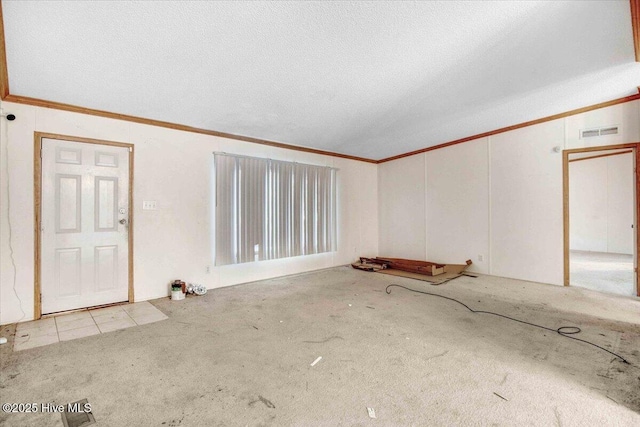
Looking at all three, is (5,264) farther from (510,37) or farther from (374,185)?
(374,185)

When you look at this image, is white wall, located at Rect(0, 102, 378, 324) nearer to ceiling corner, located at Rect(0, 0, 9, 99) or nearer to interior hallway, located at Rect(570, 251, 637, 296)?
ceiling corner, located at Rect(0, 0, 9, 99)

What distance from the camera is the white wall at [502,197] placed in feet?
13.8

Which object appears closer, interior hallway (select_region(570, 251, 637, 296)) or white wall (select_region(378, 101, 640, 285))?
interior hallway (select_region(570, 251, 637, 296))

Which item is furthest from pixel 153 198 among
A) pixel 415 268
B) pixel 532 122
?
pixel 532 122

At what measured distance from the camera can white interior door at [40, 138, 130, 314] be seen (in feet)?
10.4

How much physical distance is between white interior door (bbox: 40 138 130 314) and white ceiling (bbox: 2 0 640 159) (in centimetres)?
70

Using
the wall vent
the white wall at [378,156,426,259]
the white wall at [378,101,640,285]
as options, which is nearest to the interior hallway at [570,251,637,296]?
the white wall at [378,101,640,285]

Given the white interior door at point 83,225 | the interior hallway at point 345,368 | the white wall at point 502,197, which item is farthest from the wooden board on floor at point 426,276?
the white interior door at point 83,225

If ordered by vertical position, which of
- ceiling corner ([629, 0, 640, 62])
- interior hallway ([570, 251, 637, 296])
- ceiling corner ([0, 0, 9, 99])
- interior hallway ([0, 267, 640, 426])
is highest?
ceiling corner ([629, 0, 640, 62])

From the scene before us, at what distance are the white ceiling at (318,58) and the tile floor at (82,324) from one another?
250cm

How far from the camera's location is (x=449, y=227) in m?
5.53

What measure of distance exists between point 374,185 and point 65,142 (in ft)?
19.0

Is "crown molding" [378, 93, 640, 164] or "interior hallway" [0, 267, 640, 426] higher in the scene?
"crown molding" [378, 93, 640, 164]

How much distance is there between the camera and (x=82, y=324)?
292cm
